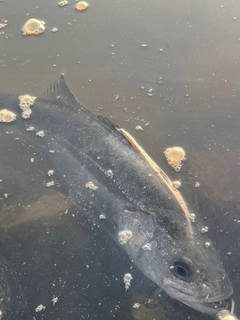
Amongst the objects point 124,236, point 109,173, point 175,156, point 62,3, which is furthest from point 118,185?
point 62,3

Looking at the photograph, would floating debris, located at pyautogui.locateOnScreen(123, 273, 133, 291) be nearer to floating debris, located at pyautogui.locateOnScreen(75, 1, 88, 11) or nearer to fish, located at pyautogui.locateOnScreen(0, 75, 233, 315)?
fish, located at pyautogui.locateOnScreen(0, 75, 233, 315)

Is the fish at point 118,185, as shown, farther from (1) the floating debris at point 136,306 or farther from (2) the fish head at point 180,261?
(1) the floating debris at point 136,306

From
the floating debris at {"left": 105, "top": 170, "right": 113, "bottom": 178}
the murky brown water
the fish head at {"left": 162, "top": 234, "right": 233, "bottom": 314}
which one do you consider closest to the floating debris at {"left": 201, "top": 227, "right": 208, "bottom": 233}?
the murky brown water

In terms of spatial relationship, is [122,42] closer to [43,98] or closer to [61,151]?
[43,98]

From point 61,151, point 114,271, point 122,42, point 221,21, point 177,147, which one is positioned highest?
point 221,21

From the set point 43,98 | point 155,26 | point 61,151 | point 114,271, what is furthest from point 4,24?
point 114,271

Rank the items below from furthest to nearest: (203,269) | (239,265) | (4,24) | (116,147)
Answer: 1. (4,24)
2. (116,147)
3. (239,265)
4. (203,269)

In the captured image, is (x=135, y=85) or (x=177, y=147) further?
(x=135, y=85)

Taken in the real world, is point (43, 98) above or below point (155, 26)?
below
